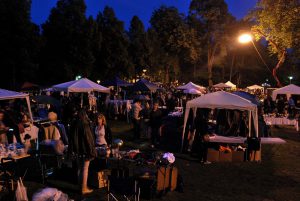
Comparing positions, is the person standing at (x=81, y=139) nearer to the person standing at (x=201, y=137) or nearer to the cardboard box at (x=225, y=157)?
the person standing at (x=201, y=137)

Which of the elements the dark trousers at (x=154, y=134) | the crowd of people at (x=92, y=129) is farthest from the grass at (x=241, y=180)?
the crowd of people at (x=92, y=129)

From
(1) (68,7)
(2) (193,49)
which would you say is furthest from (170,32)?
(1) (68,7)

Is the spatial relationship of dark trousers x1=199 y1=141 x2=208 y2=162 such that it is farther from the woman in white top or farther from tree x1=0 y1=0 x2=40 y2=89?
tree x1=0 y1=0 x2=40 y2=89

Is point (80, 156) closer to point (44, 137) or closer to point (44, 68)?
point (44, 137)

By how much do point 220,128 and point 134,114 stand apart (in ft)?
11.0

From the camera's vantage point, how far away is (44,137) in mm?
9258

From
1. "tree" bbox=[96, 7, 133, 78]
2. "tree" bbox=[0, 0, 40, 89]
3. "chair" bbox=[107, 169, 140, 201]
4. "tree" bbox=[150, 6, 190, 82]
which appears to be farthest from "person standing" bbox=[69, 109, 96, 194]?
"tree" bbox=[150, 6, 190, 82]

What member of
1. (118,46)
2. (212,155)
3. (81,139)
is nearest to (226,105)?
(212,155)

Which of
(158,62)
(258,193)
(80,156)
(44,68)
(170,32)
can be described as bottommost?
(258,193)

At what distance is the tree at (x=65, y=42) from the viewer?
103 ft

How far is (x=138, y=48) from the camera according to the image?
1748 inches

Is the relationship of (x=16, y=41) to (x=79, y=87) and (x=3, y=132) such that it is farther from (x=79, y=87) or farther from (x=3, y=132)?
(x=3, y=132)

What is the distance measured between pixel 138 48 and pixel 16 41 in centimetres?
2076

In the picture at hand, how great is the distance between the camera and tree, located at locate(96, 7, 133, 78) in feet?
119
